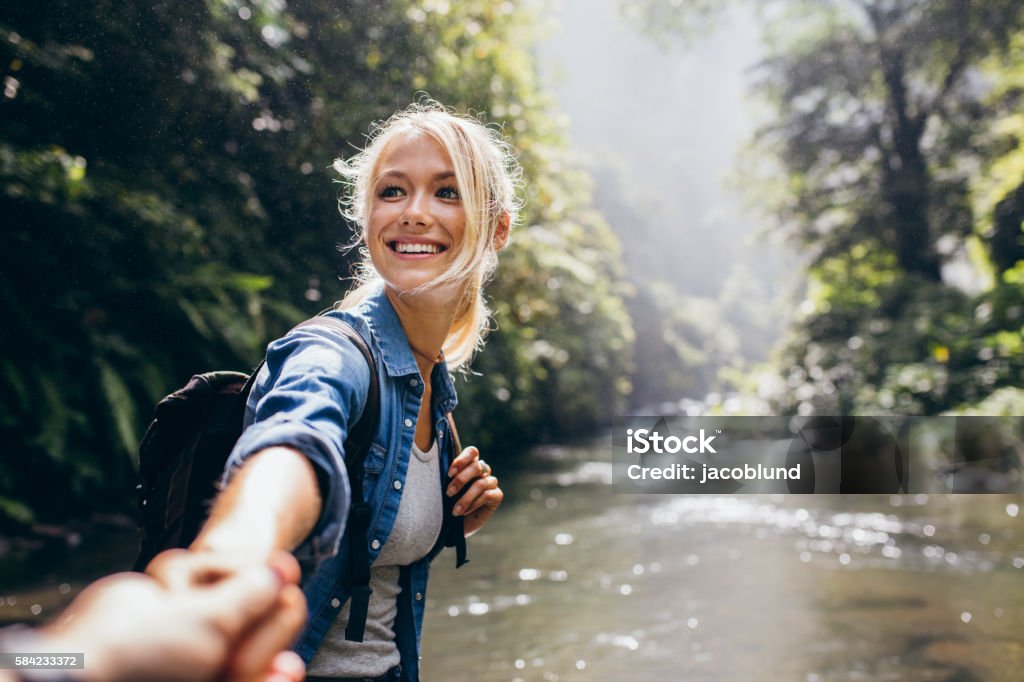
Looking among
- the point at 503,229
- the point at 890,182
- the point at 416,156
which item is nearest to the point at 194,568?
the point at 416,156

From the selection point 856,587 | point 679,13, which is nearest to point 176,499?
point 856,587

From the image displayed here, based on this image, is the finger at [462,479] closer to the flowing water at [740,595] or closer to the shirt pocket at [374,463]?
the shirt pocket at [374,463]

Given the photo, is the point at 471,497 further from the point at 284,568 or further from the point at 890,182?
the point at 890,182

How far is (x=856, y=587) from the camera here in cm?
615

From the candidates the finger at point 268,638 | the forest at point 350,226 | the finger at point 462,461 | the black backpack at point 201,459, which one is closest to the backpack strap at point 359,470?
the black backpack at point 201,459

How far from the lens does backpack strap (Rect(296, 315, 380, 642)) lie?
143 centimetres

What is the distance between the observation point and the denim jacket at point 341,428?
1014 mm

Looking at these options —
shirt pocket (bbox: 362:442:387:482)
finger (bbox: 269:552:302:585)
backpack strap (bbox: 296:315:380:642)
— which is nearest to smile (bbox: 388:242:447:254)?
backpack strap (bbox: 296:315:380:642)

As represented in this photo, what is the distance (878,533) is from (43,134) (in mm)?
9025

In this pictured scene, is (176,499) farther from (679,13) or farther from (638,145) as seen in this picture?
(638,145)

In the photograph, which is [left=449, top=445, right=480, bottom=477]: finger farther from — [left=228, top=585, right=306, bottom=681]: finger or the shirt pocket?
[left=228, top=585, right=306, bottom=681]: finger

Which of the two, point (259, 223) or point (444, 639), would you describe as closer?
point (444, 639)

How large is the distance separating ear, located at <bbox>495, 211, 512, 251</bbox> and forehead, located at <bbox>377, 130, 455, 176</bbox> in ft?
0.90

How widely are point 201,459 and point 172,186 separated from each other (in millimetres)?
7531
